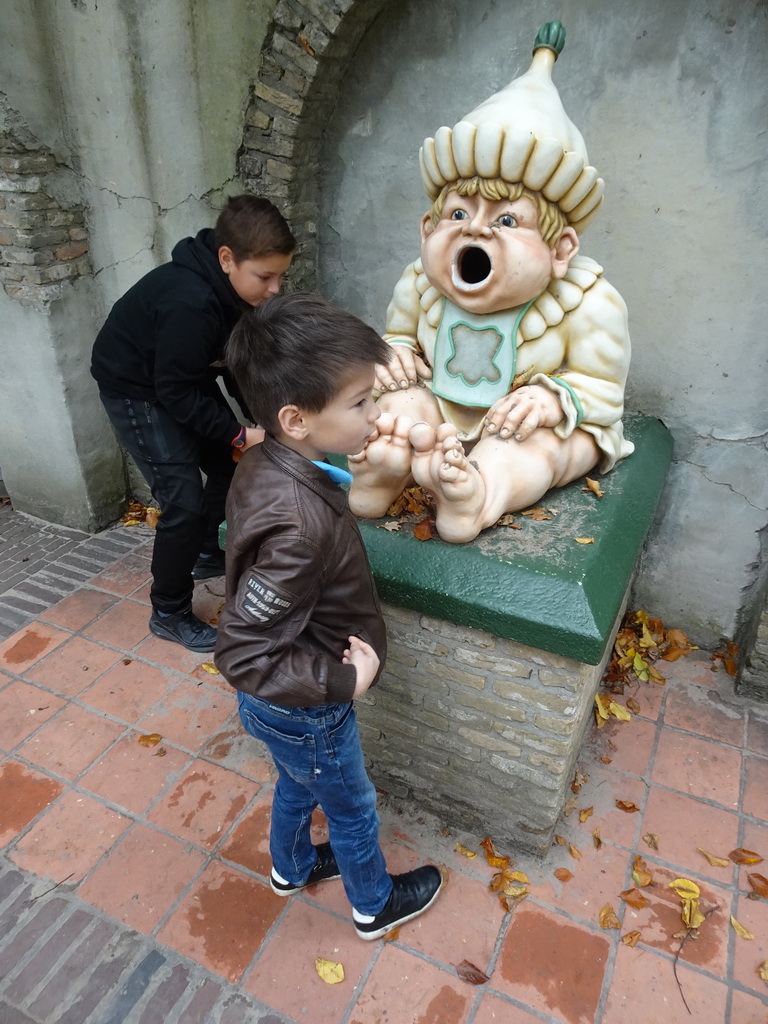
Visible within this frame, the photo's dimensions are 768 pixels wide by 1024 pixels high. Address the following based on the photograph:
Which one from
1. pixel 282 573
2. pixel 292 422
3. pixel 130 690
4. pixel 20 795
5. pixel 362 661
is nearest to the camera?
pixel 282 573

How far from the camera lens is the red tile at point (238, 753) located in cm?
278

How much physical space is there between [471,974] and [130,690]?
191cm

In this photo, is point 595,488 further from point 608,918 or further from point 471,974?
point 471,974

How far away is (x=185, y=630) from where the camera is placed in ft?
11.3

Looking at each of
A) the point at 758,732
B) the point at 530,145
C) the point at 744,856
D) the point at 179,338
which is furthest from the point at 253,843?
the point at 530,145

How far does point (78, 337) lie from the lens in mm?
3977

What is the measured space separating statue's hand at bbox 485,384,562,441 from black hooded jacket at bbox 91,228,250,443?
1.22 m

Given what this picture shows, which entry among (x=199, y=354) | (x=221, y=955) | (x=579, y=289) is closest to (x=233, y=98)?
(x=199, y=354)

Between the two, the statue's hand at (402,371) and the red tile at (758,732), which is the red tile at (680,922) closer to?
the red tile at (758,732)

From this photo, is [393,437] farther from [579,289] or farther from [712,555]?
[712,555]

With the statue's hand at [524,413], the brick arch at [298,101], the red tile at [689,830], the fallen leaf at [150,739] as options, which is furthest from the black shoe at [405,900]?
the brick arch at [298,101]

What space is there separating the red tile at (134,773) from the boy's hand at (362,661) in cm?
144

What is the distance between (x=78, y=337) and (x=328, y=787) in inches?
126

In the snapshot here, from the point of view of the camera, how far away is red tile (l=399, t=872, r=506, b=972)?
7.14ft
